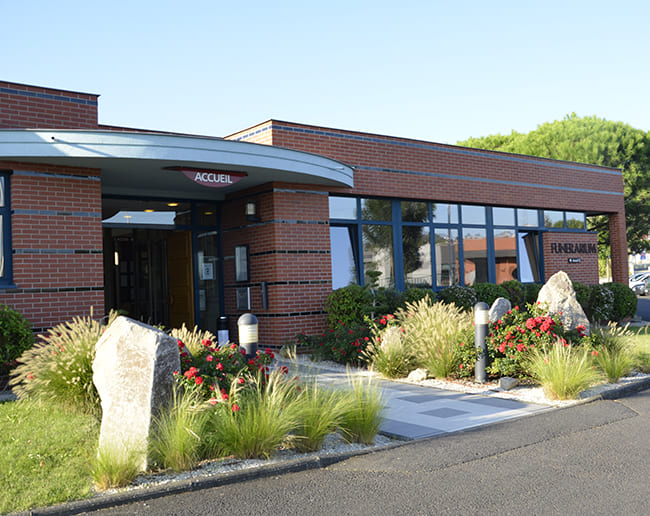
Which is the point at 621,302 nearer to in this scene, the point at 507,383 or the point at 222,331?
the point at 507,383

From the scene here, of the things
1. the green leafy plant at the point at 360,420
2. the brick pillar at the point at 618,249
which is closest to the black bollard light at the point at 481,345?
the green leafy plant at the point at 360,420

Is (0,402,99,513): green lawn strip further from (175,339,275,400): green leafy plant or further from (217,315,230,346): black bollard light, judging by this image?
(217,315,230,346): black bollard light

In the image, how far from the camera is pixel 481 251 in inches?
719

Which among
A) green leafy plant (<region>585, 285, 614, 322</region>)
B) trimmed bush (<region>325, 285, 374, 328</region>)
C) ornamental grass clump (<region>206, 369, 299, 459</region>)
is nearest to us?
ornamental grass clump (<region>206, 369, 299, 459</region>)

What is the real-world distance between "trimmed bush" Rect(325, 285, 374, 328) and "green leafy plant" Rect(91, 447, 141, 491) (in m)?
8.14

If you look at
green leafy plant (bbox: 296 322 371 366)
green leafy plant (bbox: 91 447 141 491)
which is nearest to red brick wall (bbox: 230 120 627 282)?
green leafy plant (bbox: 296 322 371 366)

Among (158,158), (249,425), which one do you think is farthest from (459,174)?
(249,425)

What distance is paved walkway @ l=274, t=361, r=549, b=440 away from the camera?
7414mm

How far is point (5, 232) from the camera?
10680mm

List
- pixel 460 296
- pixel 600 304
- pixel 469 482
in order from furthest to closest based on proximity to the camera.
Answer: pixel 600 304 → pixel 460 296 → pixel 469 482

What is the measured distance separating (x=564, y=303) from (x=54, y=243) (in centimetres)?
904

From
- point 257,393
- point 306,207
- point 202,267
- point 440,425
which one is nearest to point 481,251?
point 306,207

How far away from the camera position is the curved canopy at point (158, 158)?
33.3 feet

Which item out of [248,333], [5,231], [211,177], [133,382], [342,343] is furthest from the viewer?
[342,343]
